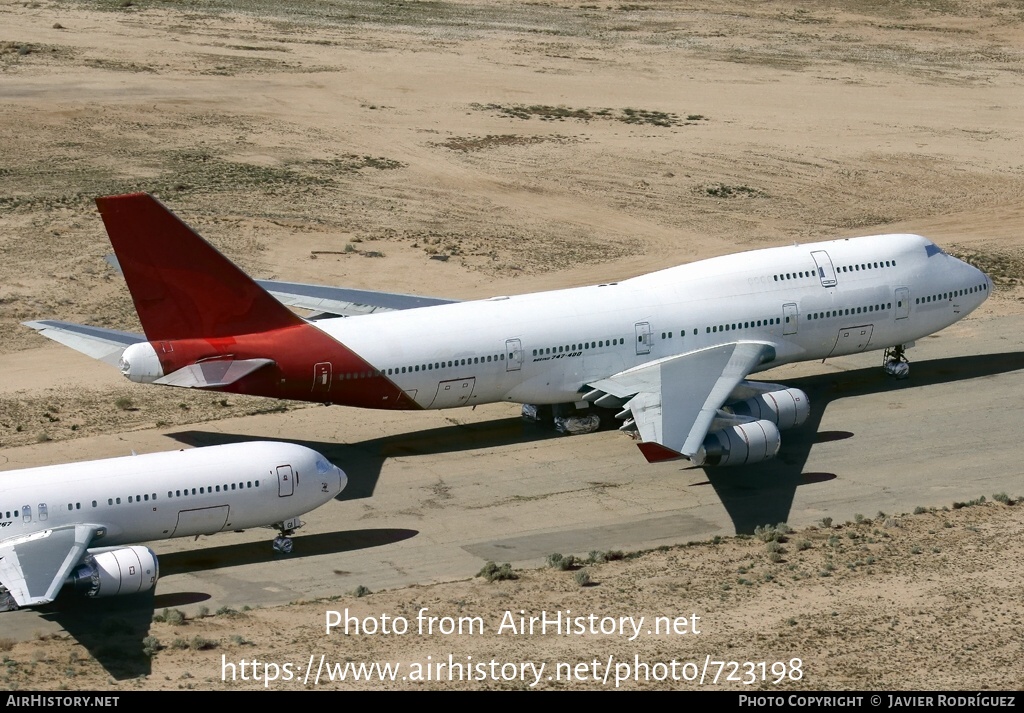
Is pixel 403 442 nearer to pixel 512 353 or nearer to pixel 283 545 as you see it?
pixel 512 353

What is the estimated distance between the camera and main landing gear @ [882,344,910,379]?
216 feet

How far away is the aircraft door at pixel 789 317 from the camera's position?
61.0 metres

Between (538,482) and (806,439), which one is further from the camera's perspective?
(806,439)

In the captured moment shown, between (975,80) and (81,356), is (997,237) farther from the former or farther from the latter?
(81,356)

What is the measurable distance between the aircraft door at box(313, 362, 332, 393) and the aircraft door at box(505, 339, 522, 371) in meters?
6.83

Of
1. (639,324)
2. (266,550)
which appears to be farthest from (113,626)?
(639,324)

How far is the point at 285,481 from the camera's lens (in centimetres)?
4825

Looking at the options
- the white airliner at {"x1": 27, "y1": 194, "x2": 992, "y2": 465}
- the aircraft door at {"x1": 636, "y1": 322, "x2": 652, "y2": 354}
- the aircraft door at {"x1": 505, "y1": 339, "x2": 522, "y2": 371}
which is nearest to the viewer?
the white airliner at {"x1": 27, "y1": 194, "x2": 992, "y2": 465}

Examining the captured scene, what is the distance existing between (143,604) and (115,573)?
1890 mm

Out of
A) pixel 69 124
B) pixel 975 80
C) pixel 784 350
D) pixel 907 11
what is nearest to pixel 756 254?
pixel 784 350

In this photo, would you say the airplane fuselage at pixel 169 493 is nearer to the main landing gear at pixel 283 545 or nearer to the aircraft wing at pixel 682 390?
the main landing gear at pixel 283 545

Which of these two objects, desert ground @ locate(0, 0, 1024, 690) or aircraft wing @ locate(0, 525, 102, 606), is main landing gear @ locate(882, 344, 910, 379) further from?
aircraft wing @ locate(0, 525, 102, 606)

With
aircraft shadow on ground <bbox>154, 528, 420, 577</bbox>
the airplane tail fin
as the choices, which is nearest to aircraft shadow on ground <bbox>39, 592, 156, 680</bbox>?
aircraft shadow on ground <bbox>154, 528, 420, 577</bbox>
